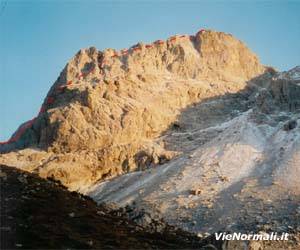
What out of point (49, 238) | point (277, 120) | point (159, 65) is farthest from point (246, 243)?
point (159, 65)

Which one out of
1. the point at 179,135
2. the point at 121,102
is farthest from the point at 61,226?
the point at 121,102

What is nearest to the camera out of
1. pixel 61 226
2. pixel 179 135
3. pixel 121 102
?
pixel 61 226

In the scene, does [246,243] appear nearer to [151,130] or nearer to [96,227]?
[96,227]

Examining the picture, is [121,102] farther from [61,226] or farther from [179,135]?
[61,226]

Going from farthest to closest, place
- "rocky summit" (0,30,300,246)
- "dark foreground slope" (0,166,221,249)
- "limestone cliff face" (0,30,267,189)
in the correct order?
"limestone cliff face" (0,30,267,189)
"rocky summit" (0,30,300,246)
"dark foreground slope" (0,166,221,249)

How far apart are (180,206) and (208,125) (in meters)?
18.5

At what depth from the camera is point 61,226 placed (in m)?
22.6

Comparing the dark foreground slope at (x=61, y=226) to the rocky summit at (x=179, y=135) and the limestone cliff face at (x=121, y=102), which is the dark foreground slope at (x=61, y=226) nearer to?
the rocky summit at (x=179, y=135)

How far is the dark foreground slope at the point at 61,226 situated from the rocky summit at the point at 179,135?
573 centimetres

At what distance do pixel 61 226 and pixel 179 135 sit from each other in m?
27.4

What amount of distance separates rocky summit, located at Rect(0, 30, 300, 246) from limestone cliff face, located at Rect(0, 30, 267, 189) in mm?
116

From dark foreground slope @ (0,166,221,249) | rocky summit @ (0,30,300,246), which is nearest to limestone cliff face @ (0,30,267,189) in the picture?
rocky summit @ (0,30,300,246)

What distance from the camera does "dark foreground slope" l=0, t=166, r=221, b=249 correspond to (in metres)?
20.3

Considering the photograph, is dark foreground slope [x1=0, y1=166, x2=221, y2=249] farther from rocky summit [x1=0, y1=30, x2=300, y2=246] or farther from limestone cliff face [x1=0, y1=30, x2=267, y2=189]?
limestone cliff face [x1=0, y1=30, x2=267, y2=189]
